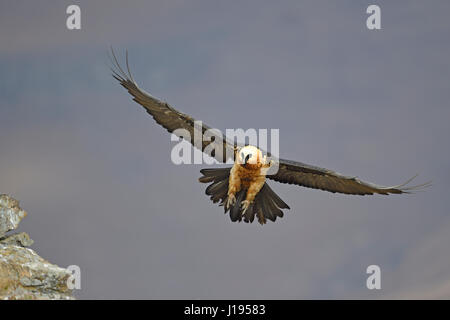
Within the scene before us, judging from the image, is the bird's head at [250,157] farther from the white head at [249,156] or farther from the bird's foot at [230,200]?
the bird's foot at [230,200]

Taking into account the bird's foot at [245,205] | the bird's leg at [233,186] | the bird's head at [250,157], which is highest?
the bird's head at [250,157]

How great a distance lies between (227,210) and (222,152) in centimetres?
120

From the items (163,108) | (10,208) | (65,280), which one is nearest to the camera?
(65,280)

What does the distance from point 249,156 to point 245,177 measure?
0.50 metres

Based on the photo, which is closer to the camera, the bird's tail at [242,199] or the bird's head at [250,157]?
the bird's head at [250,157]

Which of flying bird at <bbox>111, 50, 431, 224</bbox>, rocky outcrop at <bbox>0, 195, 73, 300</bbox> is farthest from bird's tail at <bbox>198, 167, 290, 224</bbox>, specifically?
rocky outcrop at <bbox>0, 195, 73, 300</bbox>

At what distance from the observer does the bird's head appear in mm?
11938

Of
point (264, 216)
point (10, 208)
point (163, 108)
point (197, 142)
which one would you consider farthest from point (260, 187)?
point (10, 208)

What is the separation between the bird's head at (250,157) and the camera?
1194 cm

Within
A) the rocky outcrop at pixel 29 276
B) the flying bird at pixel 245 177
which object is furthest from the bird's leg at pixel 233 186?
the rocky outcrop at pixel 29 276

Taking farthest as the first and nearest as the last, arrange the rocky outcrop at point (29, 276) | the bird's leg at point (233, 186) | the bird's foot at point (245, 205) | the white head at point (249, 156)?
the bird's foot at point (245, 205) < the bird's leg at point (233, 186) < the white head at point (249, 156) < the rocky outcrop at point (29, 276)

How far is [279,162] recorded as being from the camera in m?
12.2

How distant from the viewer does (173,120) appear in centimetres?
1246
